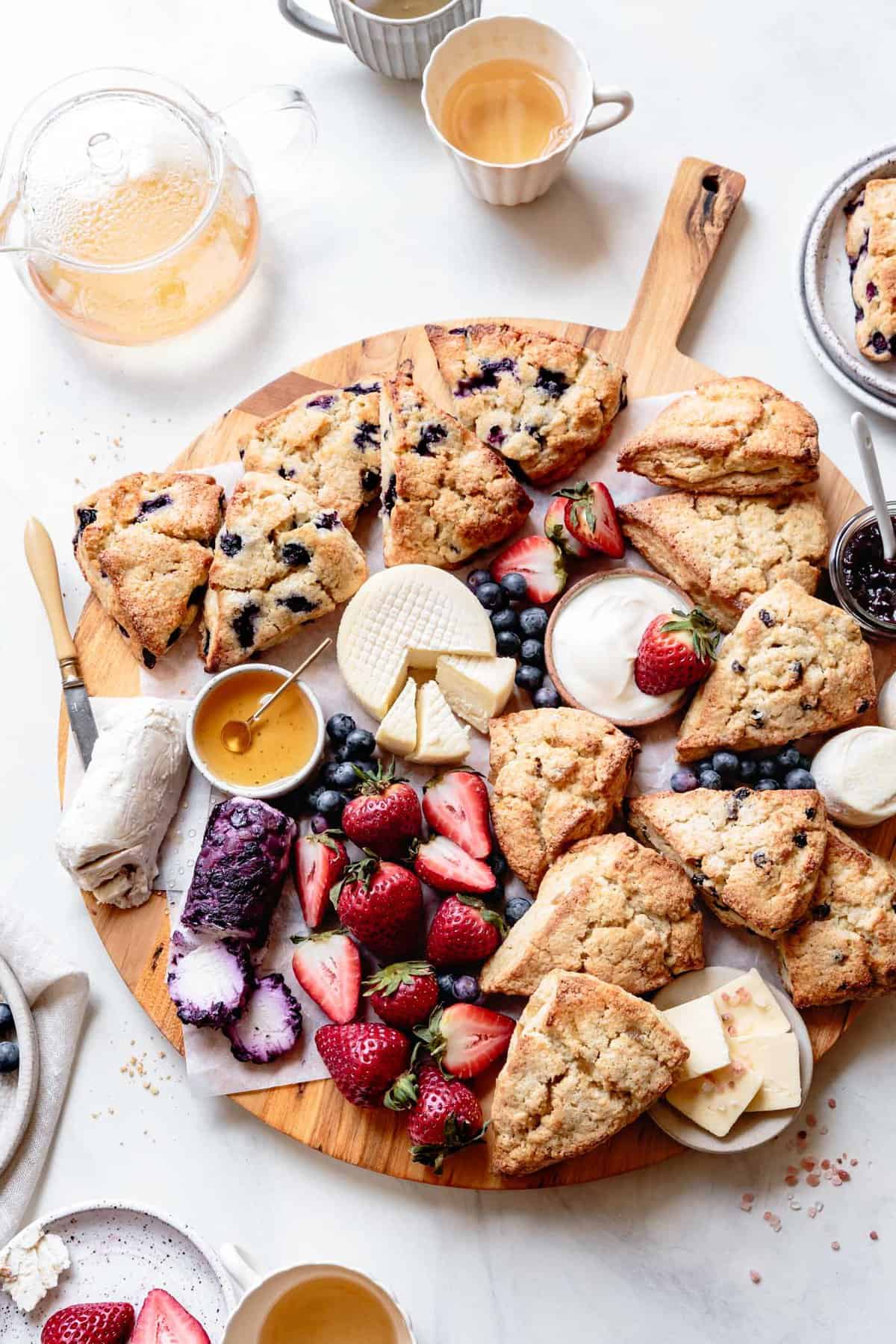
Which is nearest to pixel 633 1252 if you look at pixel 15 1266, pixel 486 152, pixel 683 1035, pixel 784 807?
pixel 683 1035

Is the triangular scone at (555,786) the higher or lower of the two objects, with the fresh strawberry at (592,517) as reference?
lower

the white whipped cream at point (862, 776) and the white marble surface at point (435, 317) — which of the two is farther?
the white marble surface at point (435, 317)

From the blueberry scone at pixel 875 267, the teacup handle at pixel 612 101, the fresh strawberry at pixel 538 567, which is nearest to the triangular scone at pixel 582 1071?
the fresh strawberry at pixel 538 567

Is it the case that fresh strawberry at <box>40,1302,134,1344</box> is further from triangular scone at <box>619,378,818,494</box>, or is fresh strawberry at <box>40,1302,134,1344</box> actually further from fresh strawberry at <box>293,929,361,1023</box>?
triangular scone at <box>619,378,818,494</box>

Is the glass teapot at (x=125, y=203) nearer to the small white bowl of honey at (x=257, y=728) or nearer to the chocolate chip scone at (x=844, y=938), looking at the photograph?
the small white bowl of honey at (x=257, y=728)

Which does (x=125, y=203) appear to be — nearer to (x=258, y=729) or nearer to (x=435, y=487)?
(x=435, y=487)

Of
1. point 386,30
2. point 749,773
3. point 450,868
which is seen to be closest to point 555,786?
point 450,868
